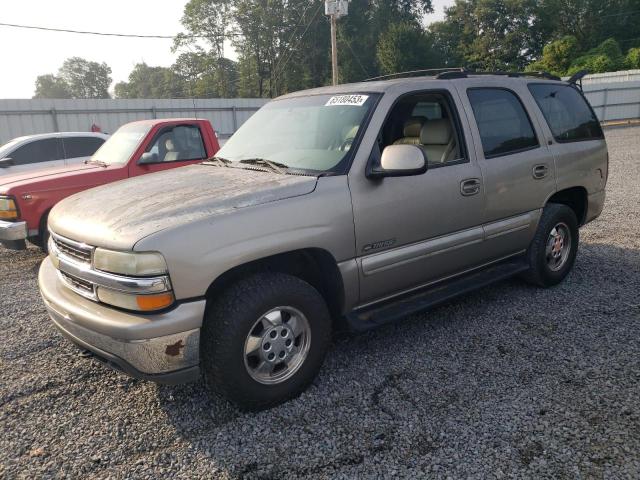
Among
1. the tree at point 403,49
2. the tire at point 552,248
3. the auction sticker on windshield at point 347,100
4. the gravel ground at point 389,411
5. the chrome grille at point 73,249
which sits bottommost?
the gravel ground at point 389,411

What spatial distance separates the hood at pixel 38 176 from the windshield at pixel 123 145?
0.81 feet

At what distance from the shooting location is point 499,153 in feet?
13.4

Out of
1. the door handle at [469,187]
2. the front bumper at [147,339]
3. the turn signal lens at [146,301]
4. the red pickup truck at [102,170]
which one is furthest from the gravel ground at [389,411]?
the red pickup truck at [102,170]

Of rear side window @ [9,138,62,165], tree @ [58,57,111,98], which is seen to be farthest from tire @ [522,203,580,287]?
tree @ [58,57,111,98]

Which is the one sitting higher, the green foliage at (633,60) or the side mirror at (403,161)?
the green foliage at (633,60)

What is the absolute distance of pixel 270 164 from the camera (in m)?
3.46

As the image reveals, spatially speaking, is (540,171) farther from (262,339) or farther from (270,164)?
(262,339)

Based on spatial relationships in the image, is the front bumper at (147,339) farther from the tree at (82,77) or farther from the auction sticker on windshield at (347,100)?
the tree at (82,77)

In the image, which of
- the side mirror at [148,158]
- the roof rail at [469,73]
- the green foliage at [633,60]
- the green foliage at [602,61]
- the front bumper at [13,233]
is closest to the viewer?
the roof rail at [469,73]

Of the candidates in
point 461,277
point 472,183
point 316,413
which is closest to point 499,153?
point 472,183

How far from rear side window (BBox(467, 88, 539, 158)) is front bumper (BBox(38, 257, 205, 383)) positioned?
8.73 ft

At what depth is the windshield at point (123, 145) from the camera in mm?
6883

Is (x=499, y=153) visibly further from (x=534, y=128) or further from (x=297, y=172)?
(x=297, y=172)

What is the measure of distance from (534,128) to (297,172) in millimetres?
2418
